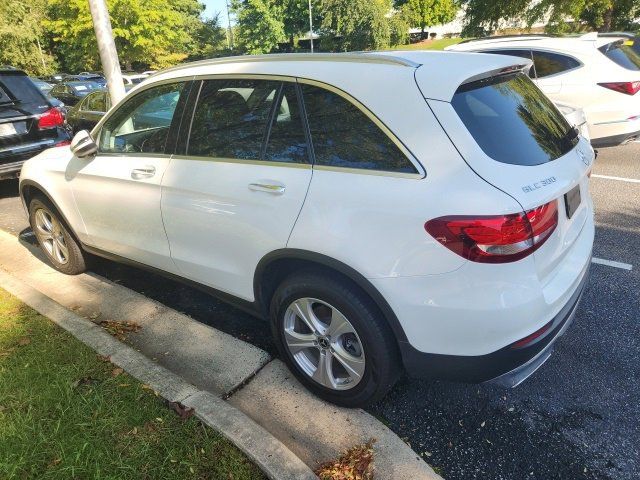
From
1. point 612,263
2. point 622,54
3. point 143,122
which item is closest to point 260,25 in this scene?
point 622,54

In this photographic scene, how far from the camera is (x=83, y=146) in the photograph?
3387 mm

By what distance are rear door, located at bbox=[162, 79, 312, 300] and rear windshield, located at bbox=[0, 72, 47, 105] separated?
4.89 metres

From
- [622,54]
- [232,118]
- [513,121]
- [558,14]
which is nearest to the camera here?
[513,121]

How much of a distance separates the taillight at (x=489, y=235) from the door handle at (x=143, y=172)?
6.23ft

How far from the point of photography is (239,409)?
253 centimetres

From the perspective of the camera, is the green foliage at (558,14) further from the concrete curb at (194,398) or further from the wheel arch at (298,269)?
the concrete curb at (194,398)

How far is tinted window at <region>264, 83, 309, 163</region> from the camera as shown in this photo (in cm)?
240

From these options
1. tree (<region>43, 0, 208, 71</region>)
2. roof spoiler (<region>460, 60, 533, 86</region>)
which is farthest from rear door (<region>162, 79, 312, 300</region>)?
tree (<region>43, 0, 208, 71</region>)

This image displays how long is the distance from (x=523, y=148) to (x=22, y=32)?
45.3 meters

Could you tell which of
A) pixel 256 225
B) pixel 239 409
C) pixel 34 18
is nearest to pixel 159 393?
pixel 239 409

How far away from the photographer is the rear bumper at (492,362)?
6.69 ft

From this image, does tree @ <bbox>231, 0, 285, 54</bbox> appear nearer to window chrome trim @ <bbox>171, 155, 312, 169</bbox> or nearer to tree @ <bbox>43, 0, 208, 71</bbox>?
tree @ <bbox>43, 0, 208, 71</bbox>

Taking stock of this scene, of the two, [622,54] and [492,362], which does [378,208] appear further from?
[622,54]

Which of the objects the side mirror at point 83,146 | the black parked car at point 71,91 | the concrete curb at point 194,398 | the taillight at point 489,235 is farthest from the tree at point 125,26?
the taillight at point 489,235
